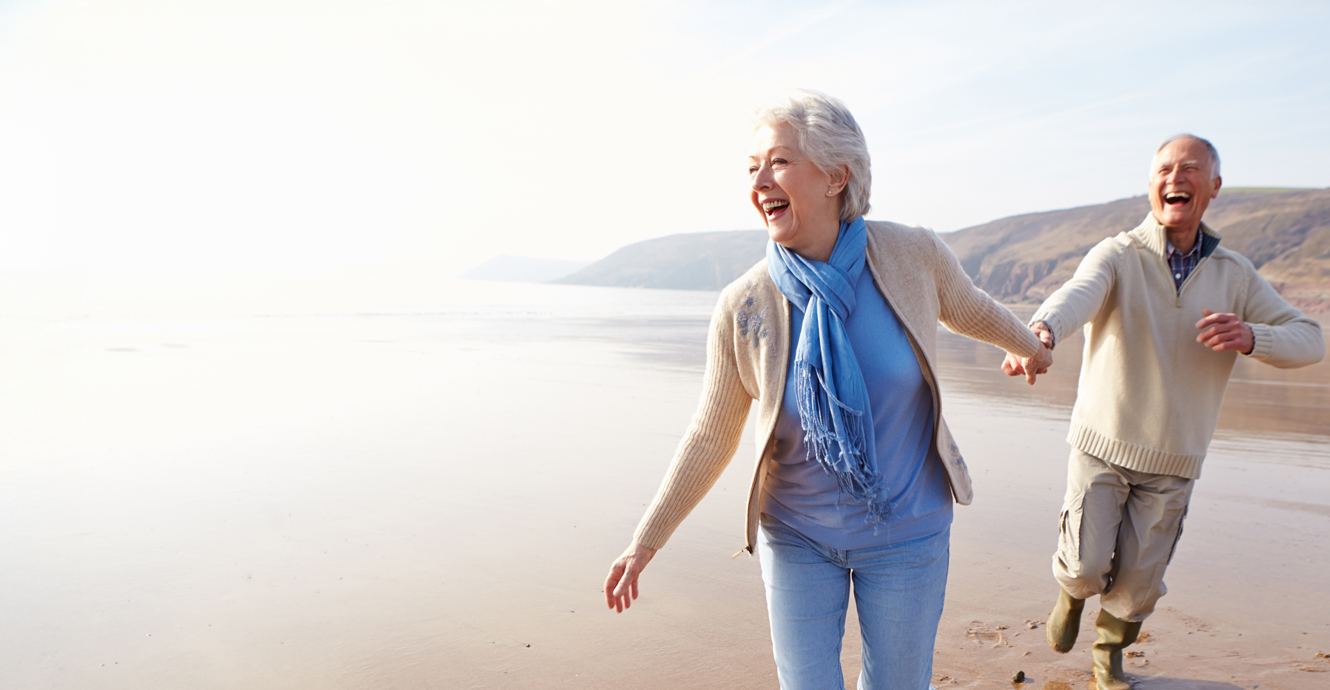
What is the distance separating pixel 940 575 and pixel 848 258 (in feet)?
2.99

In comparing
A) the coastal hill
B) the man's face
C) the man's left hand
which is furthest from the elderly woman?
the coastal hill

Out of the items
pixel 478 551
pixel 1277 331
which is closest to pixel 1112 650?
pixel 1277 331

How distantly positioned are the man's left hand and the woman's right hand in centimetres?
223

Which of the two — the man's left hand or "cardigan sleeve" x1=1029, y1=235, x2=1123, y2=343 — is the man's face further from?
the man's left hand

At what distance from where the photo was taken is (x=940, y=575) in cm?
212

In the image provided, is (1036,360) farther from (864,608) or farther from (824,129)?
(824,129)

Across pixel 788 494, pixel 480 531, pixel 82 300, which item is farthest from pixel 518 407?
pixel 82 300

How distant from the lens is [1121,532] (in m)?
3.21

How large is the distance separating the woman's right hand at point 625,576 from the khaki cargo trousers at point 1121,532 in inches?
81.0

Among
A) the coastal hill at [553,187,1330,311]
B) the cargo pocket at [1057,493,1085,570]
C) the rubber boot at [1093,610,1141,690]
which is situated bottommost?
the rubber boot at [1093,610,1141,690]

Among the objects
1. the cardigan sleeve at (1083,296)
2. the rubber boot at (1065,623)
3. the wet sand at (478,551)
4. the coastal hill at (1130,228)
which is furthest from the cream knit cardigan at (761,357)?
the coastal hill at (1130,228)

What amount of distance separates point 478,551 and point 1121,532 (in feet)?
11.2

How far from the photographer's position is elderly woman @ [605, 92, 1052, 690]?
6.56ft

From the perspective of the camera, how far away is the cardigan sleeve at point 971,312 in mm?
2189
